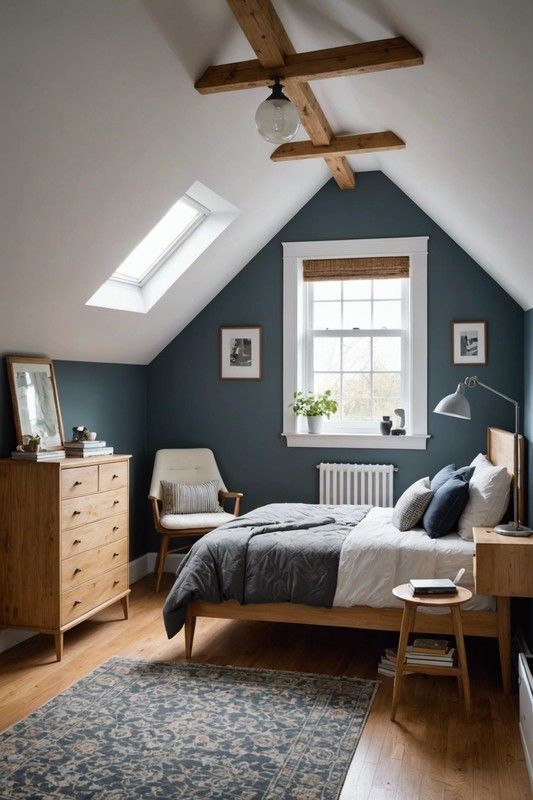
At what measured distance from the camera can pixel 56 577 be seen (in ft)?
13.6

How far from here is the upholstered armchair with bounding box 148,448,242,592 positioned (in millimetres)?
5484

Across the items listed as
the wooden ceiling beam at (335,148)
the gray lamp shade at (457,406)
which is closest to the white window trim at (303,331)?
the wooden ceiling beam at (335,148)

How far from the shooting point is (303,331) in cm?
620

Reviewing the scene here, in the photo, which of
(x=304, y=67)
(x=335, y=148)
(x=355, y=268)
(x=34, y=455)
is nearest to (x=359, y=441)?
(x=355, y=268)

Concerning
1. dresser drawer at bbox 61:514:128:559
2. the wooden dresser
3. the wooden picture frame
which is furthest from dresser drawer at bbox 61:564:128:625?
the wooden picture frame

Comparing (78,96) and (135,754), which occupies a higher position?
(78,96)

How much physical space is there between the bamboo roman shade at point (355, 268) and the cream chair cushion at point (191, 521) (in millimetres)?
2010

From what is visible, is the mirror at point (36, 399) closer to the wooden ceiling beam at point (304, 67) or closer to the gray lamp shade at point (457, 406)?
the wooden ceiling beam at point (304, 67)

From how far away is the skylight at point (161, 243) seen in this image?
524cm

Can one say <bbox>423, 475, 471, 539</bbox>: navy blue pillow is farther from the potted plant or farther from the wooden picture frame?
the potted plant

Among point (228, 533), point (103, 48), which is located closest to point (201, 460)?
point (228, 533)

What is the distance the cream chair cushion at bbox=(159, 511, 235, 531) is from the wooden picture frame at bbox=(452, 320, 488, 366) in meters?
2.08

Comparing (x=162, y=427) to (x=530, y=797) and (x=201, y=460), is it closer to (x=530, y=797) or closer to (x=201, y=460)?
(x=201, y=460)

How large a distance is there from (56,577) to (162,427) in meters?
2.32
